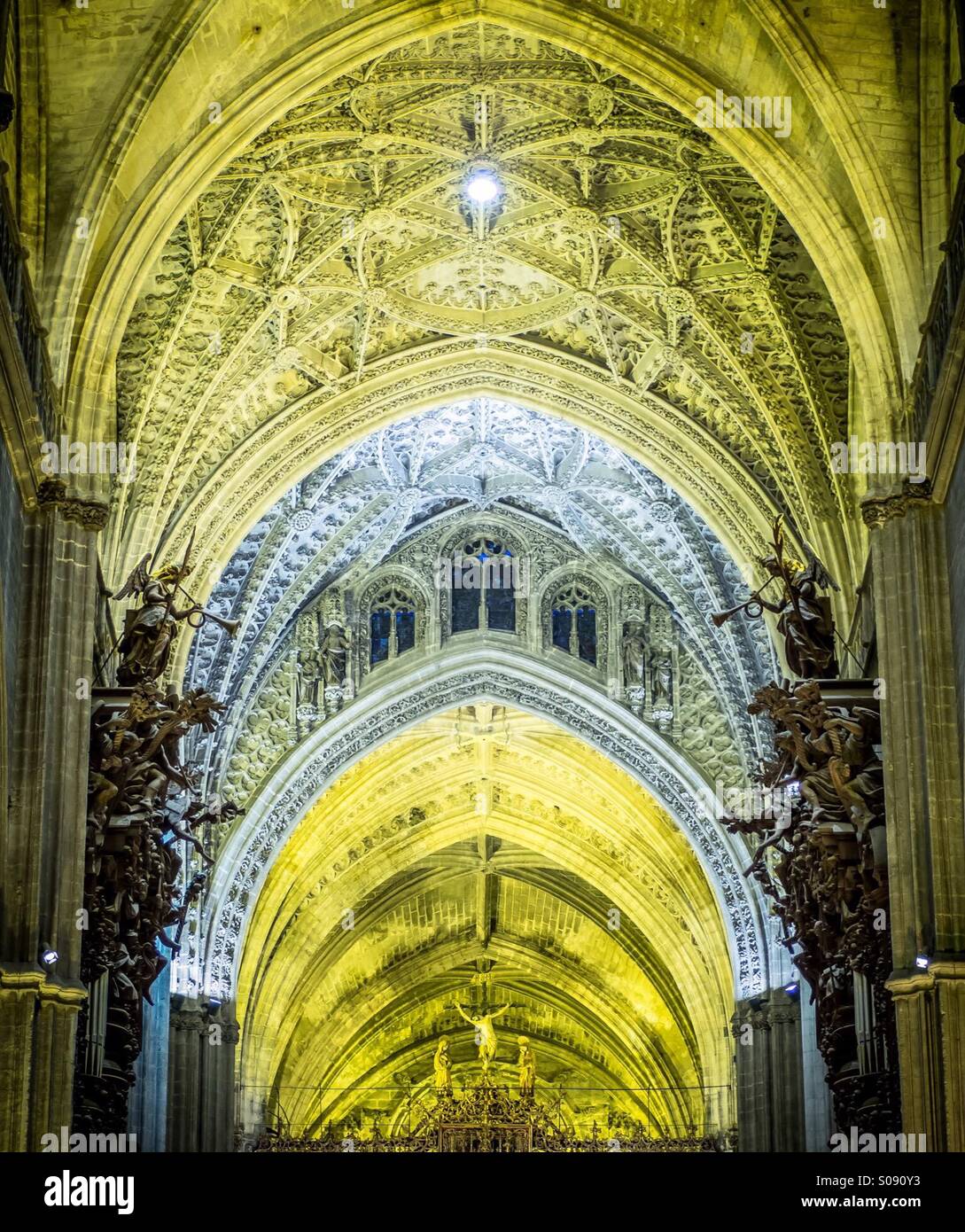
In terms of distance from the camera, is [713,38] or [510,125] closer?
[713,38]

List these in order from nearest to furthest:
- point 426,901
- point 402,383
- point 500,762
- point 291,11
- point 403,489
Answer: point 291,11 < point 402,383 < point 403,489 < point 500,762 < point 426,901

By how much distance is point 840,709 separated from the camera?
67.8ft

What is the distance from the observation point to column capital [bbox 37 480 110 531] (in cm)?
1923

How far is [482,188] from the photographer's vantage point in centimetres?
2497

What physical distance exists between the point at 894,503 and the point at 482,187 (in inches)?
293

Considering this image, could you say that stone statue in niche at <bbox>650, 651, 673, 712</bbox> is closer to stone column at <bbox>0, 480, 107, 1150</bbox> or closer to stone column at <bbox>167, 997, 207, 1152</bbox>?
stone column at <bbox>167, 997, 207, 1152</bbox>

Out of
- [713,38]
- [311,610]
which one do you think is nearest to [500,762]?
[311,610]

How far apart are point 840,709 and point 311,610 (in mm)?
11907

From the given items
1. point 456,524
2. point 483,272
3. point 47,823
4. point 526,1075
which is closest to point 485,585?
point 456,524

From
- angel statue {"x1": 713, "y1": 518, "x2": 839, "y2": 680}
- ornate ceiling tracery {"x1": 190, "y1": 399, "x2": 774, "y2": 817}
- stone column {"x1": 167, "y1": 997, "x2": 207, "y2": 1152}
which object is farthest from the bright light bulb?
stone column {"x1": 167, "y1": 997, "x2": 207, "y2": 1152}

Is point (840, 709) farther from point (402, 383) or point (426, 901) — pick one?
point (426, 901)

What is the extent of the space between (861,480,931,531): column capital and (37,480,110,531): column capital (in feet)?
20.1

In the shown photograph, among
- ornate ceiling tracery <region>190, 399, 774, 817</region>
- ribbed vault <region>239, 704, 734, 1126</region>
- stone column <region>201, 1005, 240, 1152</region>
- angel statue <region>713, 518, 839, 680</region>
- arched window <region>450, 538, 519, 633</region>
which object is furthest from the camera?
ribbed vault <region>239, 704, 734, 1126</region>
